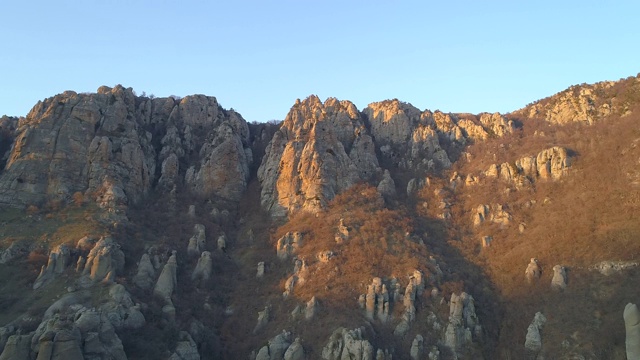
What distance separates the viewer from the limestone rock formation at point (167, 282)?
66.0 m

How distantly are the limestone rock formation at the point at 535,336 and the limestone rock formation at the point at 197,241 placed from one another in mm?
44827

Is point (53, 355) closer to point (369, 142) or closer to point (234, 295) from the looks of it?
point (234, 295)

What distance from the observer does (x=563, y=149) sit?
83750 millimetres

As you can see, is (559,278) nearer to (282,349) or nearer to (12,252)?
(282,349)

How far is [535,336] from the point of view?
57000 mm

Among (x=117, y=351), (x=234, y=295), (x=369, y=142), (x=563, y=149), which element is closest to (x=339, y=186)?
(x=369, y=142)

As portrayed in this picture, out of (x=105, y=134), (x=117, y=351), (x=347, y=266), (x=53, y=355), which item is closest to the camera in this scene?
(x=53, y=355)

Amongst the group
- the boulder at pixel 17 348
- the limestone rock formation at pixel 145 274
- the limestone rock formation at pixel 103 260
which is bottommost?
the boulder at pixel 17 348

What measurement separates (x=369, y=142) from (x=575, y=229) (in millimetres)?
43209

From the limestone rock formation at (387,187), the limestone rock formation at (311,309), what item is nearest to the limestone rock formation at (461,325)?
the limestone rock formation at (311,309)

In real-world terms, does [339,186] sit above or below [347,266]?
above

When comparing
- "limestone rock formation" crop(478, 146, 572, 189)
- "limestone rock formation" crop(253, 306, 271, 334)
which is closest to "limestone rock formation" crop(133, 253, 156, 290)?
"limestone rock formation" crop(253, 306, 271, 334)

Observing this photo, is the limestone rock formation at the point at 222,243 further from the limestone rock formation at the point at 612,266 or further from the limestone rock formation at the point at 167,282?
the limestone rock formation at the point at 612,266

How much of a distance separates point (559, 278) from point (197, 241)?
4846cm
